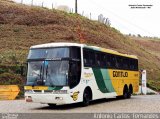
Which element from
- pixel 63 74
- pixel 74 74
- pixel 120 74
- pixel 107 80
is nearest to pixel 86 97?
pixel 74 74

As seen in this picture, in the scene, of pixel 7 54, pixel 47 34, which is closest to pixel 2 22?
pixel 47 34

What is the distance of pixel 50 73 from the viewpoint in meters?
20.8

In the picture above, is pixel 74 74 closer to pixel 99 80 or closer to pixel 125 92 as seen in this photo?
pixel 99 80

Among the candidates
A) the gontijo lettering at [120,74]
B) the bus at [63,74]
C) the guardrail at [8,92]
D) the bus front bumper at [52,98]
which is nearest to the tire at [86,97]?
the bus at [63,74]

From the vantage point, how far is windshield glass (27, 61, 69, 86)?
20.6m

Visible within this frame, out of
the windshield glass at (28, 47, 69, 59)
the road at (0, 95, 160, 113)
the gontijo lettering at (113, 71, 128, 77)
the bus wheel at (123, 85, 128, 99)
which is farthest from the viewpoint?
the bus wheel at (123, 85, 128, 99)

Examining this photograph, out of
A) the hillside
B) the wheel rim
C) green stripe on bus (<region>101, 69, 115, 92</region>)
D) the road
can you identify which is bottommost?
the road

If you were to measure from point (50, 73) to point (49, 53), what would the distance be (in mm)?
1173

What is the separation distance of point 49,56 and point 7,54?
25.7 m

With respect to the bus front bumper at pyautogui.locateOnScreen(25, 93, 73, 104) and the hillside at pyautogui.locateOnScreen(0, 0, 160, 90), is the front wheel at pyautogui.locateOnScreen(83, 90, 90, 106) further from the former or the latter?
the hillside at pyautogui.locateOnScreen(0, 0, 160, 90)

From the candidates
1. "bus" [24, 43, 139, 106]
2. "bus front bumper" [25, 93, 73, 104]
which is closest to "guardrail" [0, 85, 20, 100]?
"bus" [24, 43, 139, 106]

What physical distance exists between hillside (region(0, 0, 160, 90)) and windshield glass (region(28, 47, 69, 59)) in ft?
86.2

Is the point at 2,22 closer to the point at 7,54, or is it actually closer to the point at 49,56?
the point at 7,54

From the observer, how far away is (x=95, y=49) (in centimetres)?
2419
